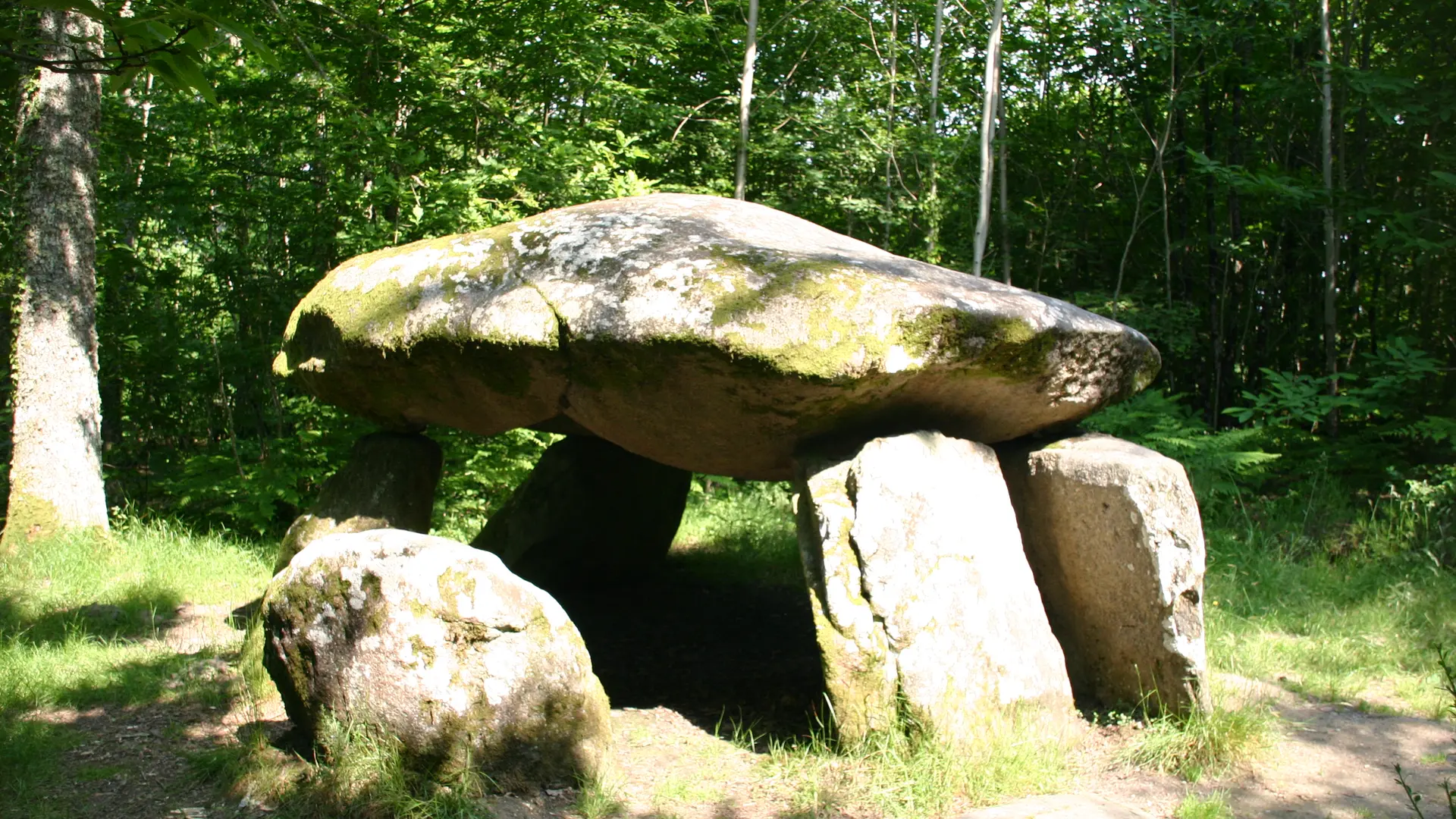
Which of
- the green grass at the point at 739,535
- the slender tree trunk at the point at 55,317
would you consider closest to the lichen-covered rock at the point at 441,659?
the green grass at the point at 739,535

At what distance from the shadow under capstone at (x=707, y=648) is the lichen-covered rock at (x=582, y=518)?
0.15 meters

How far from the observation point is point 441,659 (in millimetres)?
3367

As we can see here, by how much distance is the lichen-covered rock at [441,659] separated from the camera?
3.36 meters

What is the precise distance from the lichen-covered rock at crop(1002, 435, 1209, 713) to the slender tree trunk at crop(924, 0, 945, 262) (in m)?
5.96

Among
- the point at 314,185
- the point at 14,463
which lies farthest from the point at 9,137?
the point at 14,463

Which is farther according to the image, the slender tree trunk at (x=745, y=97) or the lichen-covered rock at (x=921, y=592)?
the slender tree trunk at (x=745, y=97)

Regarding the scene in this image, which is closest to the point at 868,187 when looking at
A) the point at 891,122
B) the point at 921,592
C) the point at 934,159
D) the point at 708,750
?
the point at 934,159

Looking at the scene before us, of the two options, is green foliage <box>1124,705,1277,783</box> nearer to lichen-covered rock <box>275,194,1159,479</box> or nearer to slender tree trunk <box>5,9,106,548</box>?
lichen-covered rock <box>275,194,1159,479</box>

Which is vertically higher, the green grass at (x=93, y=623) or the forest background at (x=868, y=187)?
the forest background at (x=868, y=187)

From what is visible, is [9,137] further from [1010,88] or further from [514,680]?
[1010,88]

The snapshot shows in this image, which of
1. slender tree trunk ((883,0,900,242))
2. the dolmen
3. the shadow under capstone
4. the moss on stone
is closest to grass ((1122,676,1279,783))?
the dolmen

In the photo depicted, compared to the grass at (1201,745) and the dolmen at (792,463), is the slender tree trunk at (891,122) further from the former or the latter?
the grass at (1201,745)

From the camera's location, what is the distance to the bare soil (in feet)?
11.4

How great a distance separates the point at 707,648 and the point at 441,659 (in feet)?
7.39
